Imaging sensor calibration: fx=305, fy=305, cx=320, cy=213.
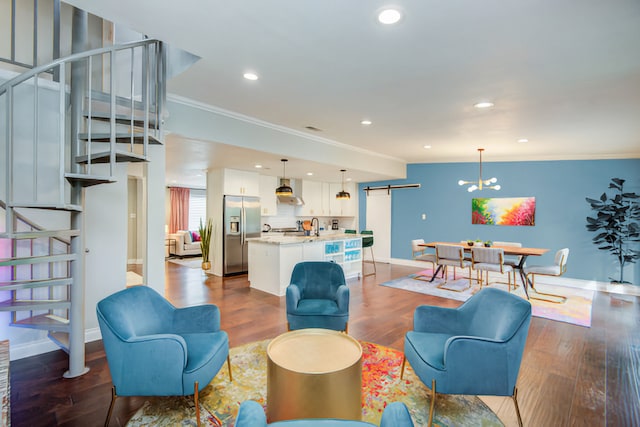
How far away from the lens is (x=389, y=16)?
208 cm

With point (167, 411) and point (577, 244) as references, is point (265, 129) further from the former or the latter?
point (577, 244)

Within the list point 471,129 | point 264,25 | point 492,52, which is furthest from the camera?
point 471,129

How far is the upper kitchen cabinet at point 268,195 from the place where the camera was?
7551 millimetres

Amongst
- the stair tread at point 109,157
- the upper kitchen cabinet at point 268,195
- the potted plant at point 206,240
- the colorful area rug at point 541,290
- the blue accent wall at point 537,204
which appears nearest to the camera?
the stair tread at point 109,157

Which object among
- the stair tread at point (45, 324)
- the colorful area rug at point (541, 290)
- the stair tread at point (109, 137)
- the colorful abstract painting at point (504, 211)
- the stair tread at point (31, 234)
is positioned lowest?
the colorful area rug at point (541, 290)

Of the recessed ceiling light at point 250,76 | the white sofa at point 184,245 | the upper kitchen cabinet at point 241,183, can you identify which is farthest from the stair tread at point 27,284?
the white sofa at point 184,245

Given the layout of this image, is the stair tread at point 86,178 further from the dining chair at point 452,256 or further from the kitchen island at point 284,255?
the dining chair at point 452,256

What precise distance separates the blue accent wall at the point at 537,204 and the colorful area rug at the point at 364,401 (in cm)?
538

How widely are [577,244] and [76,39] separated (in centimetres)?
833

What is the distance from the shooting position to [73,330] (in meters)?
2.64

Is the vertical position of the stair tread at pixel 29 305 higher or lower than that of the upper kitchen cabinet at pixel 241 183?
lower

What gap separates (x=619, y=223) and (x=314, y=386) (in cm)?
676

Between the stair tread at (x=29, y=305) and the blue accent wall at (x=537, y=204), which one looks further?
the blue accent wall at (x=537, y=204)

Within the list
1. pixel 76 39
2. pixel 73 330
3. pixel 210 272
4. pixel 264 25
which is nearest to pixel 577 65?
pixel 264 25
